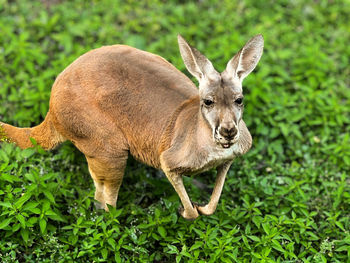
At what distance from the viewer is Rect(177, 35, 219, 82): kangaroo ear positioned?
3.68 meters

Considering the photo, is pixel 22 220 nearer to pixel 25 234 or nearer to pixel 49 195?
pixel 25 234

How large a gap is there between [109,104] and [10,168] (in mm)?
1030

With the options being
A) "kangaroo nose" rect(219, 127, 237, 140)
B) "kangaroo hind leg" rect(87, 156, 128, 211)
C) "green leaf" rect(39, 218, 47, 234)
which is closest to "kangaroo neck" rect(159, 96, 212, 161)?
"kangaroo nose" rect(219, 127, 237, 140)

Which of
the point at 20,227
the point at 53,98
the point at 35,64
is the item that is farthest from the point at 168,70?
the point at 35,64

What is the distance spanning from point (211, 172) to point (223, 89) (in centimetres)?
153

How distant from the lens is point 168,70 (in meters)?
4.20

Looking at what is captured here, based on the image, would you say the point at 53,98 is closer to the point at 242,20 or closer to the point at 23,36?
the point at 23,36

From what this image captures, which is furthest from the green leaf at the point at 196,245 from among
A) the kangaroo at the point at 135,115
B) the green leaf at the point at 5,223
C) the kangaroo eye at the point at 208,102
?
the green leaf at the point at 5,223

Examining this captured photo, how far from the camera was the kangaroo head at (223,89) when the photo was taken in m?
3.49

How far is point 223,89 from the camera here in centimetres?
357

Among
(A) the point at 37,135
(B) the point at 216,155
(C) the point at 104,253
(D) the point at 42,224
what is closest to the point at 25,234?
(D) the point at 42,224

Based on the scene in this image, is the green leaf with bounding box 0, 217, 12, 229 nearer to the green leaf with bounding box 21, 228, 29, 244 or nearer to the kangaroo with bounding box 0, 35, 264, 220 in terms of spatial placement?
the green leaf with bounding box 21, 228, 29, 244

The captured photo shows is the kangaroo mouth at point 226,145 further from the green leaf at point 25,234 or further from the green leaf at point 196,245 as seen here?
the green leaf at point 25,234

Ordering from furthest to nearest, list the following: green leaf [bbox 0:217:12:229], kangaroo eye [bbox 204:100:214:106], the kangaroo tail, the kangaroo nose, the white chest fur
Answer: the kangaroo tail → green leaf [bbox 0:217:12:229] → the white chest fur → kangaroo eye [bbox 204:100:214:106] → the kangaroo nose
